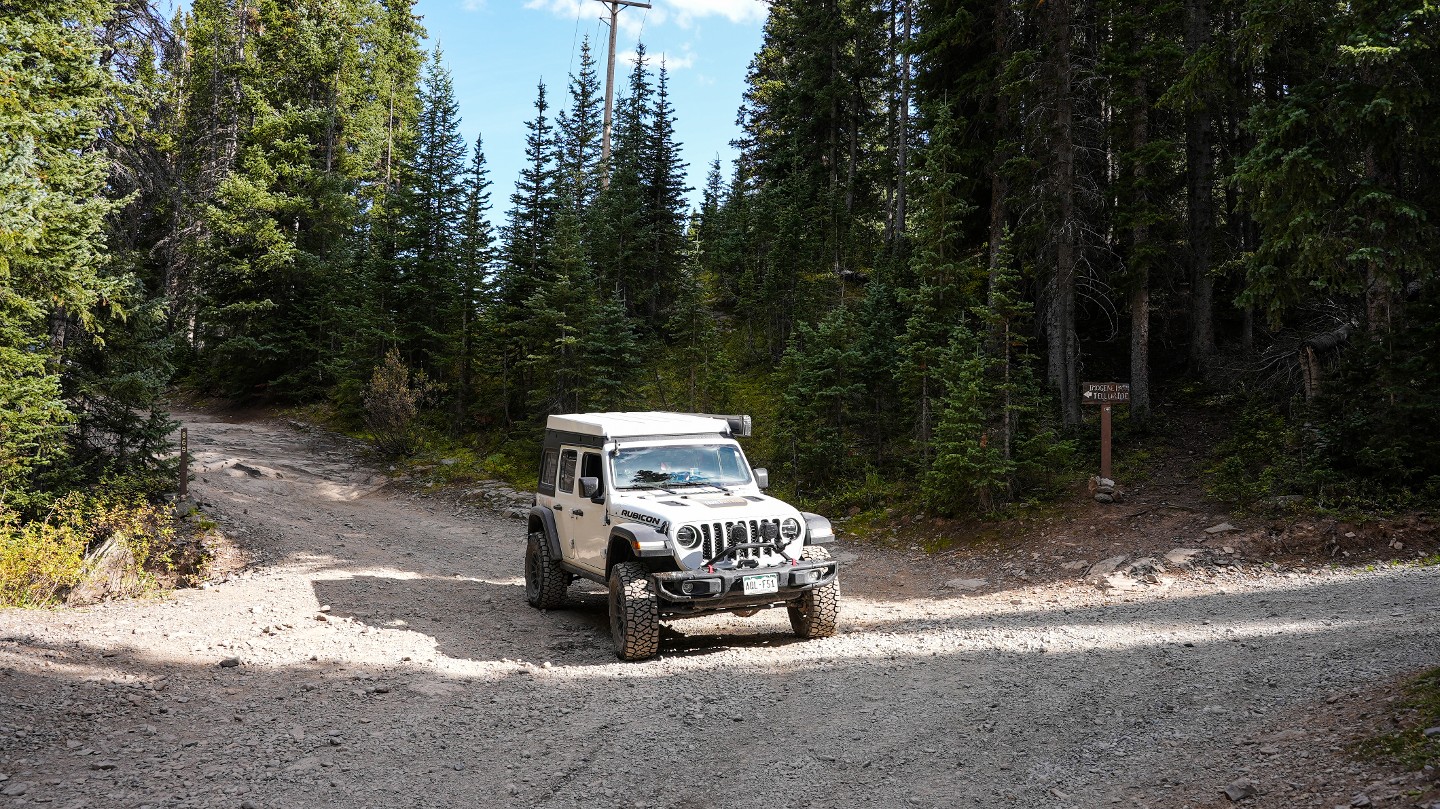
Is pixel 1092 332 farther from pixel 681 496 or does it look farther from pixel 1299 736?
pixel 1299 736

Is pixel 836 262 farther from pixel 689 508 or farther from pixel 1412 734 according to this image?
pixel 1412 734

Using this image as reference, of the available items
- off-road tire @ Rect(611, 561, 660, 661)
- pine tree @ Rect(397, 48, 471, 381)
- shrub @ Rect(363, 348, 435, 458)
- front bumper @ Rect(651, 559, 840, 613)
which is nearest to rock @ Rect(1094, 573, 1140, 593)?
front bumper @ Rect(651, 559, 840, 613)

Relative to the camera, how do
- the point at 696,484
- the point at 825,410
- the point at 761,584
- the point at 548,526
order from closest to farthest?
the point at 761,584 → the point at 696,484 → the point at 548,526 → the point at 825,410

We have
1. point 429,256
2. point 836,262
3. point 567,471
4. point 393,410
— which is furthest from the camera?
point 836,262

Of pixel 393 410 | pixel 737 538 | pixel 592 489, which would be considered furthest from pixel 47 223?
pixel 393 410

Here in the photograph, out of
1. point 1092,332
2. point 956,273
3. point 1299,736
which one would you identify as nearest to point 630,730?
point 1299,736

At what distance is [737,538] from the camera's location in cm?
810

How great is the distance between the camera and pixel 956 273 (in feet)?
55.3

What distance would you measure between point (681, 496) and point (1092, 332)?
1937 cm

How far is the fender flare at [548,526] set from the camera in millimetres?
10469

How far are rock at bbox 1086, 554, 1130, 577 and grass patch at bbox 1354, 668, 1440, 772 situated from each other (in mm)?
6520

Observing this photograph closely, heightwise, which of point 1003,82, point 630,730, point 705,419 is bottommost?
point 630,730

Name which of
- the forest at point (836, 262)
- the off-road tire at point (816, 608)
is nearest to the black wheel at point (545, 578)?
the off-road tire at point (816, 608)

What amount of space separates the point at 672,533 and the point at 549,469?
3698 mm
